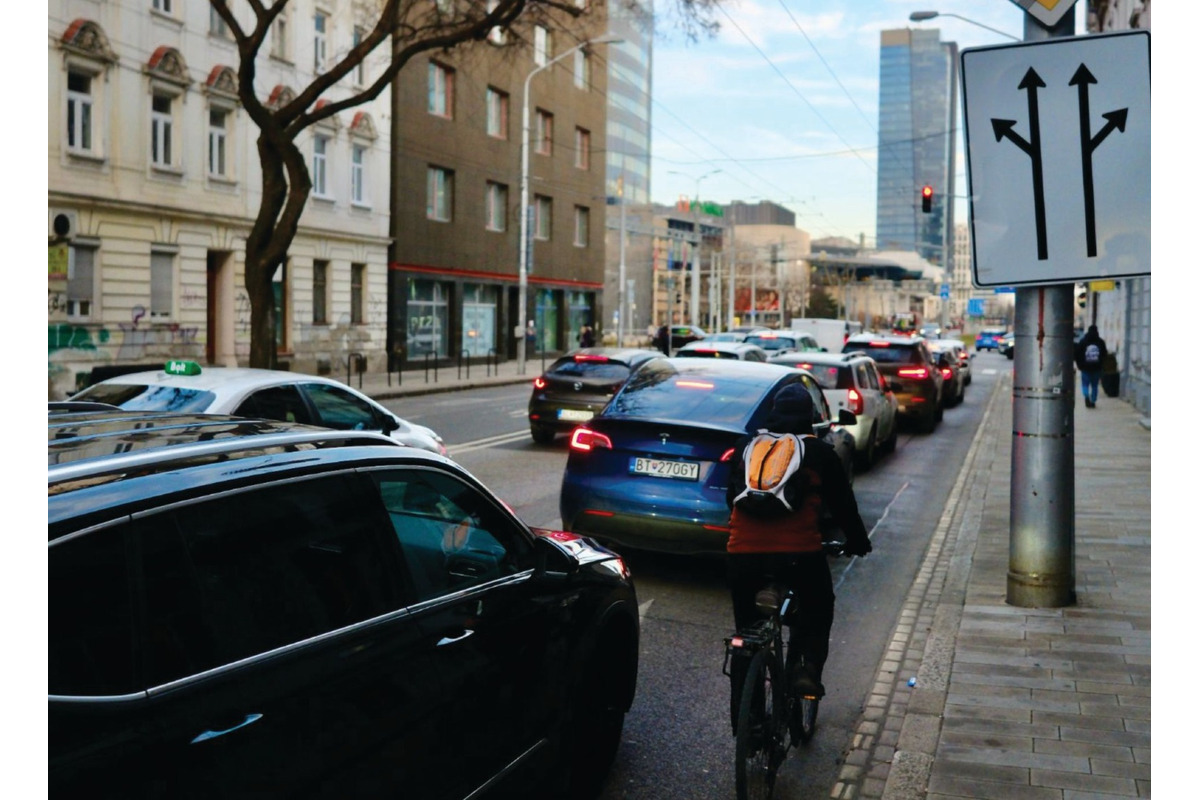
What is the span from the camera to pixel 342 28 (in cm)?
3522

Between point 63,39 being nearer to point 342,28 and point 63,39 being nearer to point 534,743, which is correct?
point 342,28

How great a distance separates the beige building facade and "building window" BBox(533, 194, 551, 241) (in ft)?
45.7

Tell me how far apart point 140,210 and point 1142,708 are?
1021 inches

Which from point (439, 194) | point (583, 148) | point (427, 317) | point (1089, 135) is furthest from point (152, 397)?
point (583, 148)

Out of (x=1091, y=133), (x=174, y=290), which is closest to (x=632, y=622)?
(x=1091, y=133)

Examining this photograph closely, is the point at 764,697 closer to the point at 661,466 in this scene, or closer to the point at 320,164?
the point at 661,466

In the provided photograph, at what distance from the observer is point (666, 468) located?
8.55 meters

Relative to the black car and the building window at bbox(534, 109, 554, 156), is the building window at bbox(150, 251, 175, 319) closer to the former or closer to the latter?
the black car

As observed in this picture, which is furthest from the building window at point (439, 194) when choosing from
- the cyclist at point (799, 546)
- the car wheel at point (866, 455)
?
the cyclist at point (799, 546)

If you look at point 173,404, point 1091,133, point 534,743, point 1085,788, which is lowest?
point 1085,788

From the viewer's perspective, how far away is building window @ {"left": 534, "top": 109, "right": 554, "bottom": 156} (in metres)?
49.4

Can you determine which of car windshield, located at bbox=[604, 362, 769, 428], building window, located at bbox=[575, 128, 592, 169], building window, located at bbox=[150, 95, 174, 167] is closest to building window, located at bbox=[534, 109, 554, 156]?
building window, located at bbox=[575, 128, 592, 169]

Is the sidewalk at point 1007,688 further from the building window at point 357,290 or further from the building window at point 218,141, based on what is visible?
the building window at point 357,290

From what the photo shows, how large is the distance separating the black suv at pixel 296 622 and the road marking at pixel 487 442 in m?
12.0
